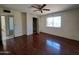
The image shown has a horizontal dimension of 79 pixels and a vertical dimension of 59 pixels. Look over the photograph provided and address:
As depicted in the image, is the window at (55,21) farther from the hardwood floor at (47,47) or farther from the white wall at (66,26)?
the hardwood floor at (47,47)

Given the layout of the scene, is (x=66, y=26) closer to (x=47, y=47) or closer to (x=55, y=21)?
(x=55, y=21)

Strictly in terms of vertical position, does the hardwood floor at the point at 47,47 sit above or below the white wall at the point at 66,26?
below

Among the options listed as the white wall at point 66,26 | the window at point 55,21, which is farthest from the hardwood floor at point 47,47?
the window at point 55,21

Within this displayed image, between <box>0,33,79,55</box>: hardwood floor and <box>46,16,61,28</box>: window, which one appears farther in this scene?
<box>46,16,61,28</box>: window

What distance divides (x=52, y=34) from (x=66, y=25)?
37 cm

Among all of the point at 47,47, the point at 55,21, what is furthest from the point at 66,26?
the point at 47,47

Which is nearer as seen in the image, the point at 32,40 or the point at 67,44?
the point at 67,44

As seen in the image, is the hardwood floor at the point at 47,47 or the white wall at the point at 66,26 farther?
the white wall at the point at 66,26

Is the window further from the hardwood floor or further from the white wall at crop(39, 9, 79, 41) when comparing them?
the hardwood floor

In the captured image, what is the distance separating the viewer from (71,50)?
1.58 meters

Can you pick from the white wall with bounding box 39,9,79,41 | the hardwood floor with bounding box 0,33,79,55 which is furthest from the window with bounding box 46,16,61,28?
the hardwood floor with bounding box 0,33,79,55

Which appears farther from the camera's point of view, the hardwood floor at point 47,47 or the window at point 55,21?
the window at point 55,21
